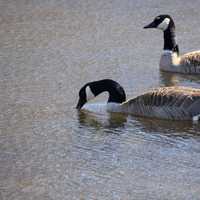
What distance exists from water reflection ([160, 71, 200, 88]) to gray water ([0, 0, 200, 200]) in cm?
1

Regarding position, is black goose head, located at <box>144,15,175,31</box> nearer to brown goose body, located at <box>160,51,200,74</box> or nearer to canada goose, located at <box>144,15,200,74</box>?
canada goose, located at <box>144,15,200,74</box>

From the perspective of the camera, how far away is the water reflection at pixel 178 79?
11.9 m

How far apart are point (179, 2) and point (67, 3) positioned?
78.3 inches

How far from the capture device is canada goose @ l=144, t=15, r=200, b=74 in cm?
1240

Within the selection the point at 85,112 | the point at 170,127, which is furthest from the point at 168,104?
the point at 85,112

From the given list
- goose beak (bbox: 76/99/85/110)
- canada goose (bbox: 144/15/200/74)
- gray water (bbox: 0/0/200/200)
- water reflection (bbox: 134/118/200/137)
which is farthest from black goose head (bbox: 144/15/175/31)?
water reflection (bbox: 134/118/200/137)

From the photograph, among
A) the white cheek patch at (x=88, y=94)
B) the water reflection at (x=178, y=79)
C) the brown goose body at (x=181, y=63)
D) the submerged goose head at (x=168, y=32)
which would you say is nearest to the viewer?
the white cheek patch at (x=88, y=94)

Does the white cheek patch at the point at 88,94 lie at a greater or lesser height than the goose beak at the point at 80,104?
greater

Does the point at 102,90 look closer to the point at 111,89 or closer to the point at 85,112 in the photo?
the point at 111,89

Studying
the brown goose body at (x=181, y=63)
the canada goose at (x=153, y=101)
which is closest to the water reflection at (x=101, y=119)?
the canada goose at (x=153, y=101)

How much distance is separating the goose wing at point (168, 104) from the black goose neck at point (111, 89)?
0.49ft

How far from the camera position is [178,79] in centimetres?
1224

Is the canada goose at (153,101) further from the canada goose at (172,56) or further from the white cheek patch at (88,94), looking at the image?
the canada goose at (172,56)

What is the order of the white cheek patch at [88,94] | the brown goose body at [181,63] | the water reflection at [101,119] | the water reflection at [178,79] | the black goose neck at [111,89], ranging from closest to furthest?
the water reflection at [101,119] < the black goose neck at [111,89] < the white cheek patch at [88,94] < the water reflection at [178,79] < the brown goose body at [181,63]
